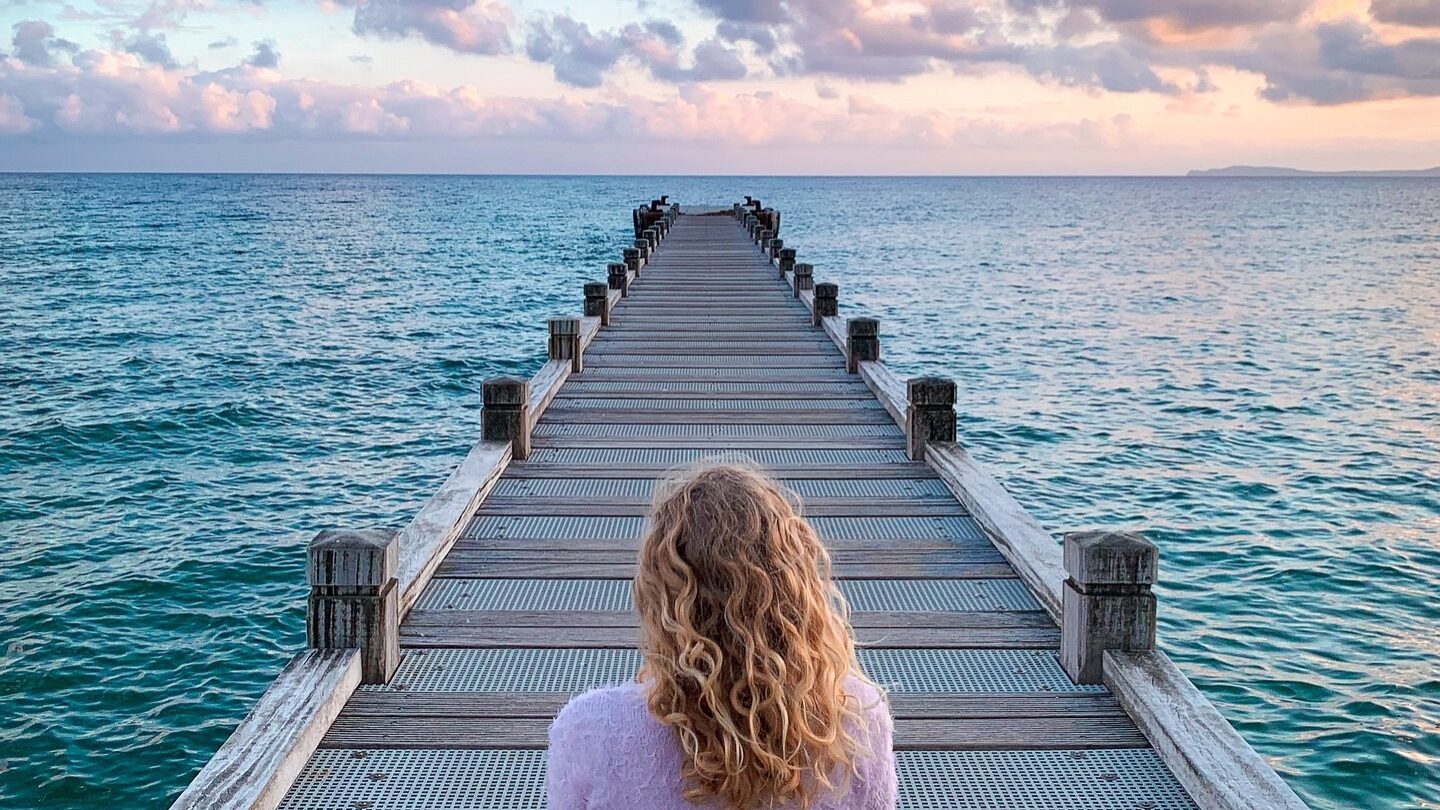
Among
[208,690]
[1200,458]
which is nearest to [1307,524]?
[1200,458]

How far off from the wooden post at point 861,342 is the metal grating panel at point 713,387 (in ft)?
1.61

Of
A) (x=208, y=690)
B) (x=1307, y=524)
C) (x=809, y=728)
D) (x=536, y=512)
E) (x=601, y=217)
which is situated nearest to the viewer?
(x=809, y=728)

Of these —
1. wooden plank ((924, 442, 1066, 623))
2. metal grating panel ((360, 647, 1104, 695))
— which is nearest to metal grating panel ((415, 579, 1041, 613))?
wooden plank ((924, 442, 1066, 623))

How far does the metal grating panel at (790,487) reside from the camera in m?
8.35

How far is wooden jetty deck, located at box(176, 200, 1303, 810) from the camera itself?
4.48 m

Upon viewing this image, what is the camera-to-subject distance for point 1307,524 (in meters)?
13.7

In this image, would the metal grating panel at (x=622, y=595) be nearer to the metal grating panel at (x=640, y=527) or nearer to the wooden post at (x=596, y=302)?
the metal grating panel at (x=640, y=527)

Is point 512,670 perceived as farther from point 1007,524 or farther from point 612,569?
point 1007,524

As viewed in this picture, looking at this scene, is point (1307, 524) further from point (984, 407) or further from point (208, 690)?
point (208, 690)

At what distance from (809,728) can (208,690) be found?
7.82m

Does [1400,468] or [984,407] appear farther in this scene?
[984,407]

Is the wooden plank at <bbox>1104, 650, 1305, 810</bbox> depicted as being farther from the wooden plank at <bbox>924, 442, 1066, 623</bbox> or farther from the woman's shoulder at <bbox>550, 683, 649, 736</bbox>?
the woman's shoulder at <bbox>550, 683, 649, 736</bbox>

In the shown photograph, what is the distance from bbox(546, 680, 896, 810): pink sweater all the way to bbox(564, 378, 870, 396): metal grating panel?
9600 mm

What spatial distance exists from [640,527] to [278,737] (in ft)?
11.5
